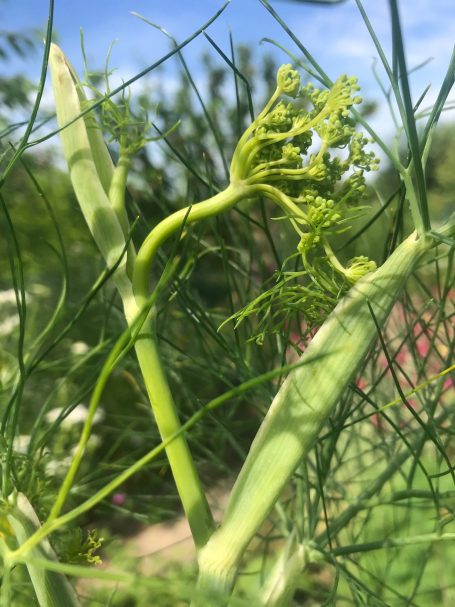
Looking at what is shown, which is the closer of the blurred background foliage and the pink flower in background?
the blurred background foliage

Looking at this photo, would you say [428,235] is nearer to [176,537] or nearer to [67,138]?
[67,138]

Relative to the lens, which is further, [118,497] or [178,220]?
[118,497]

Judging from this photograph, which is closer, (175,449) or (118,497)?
(175,449)

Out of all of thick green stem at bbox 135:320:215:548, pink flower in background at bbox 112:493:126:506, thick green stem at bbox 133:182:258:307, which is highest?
thick green stem at bbox 133:182:258:307

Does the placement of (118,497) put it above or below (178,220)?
below

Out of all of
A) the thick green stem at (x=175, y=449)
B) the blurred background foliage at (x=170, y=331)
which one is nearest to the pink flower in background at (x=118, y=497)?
the blurred background foliage at (x=170, y=331)

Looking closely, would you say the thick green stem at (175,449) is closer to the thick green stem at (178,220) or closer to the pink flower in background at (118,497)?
the thick green stem at (178,220)

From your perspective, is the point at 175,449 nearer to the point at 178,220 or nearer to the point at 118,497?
the point at 178,220

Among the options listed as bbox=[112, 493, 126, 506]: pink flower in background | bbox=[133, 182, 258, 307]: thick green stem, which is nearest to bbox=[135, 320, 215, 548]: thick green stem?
bbox=[133, 182, 258, 307]: thick green stem

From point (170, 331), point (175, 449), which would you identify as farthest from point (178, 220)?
point (170, 331)

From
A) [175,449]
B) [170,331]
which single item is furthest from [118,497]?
[175,449]

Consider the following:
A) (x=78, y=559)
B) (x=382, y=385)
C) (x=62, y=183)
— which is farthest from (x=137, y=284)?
(x=62, y=183)

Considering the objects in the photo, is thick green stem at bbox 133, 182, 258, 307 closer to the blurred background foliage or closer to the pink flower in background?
the blurred background foliage
